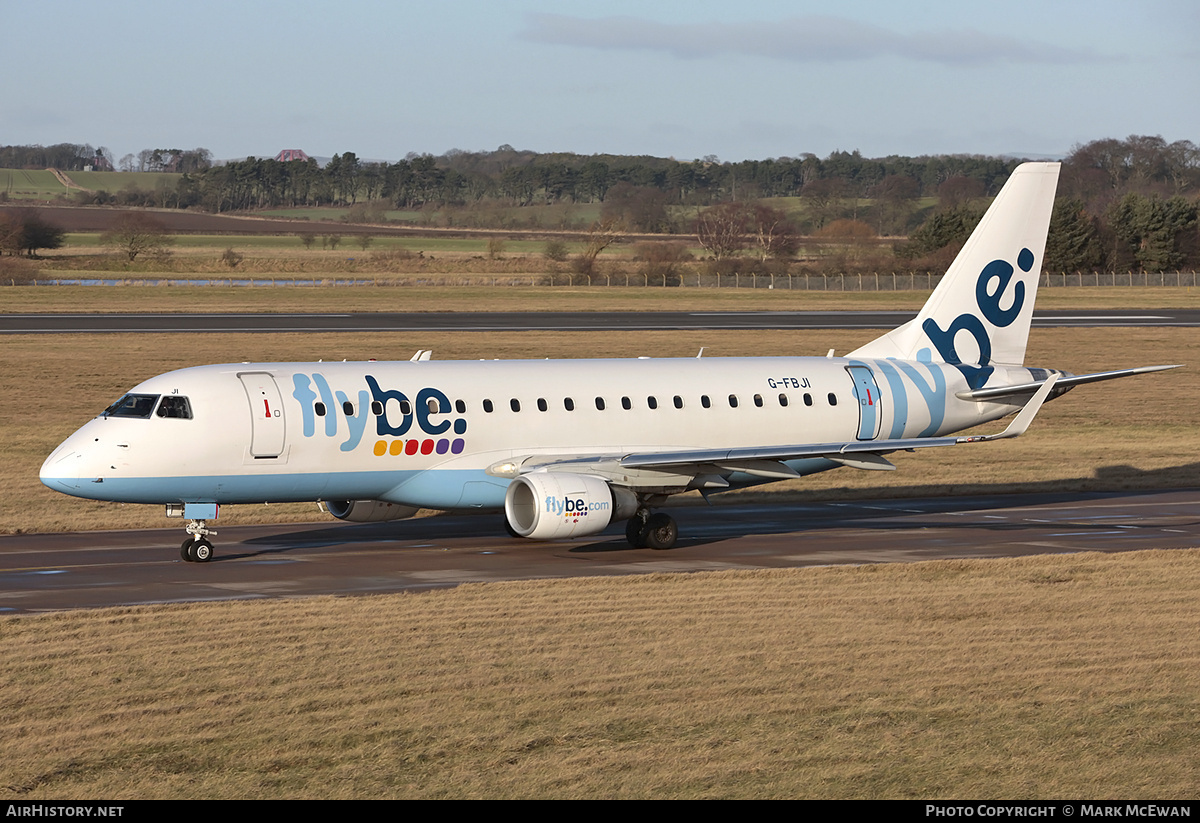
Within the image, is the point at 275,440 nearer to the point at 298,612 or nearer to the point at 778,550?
the point at 298,612

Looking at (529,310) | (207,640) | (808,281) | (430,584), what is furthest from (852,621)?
(808,281)

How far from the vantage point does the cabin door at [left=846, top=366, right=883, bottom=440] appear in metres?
35.8

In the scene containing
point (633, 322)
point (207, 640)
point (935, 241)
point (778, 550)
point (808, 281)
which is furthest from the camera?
point (935, 241)

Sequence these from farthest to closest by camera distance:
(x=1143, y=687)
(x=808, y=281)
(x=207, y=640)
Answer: (x=808, y=281)
(x=207, y=640)
(x=1143, y=687)

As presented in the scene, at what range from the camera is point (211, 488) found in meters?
29.3

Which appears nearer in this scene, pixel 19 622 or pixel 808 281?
pixel 19 622

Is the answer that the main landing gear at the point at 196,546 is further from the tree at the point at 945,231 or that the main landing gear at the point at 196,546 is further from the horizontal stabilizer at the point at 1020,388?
the tree at the point at 945,231

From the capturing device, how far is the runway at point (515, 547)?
27.3 m

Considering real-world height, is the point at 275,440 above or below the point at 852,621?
above

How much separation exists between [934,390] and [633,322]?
59.5 meters

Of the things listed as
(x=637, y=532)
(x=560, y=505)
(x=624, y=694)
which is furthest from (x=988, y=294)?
(x=624, y=694)

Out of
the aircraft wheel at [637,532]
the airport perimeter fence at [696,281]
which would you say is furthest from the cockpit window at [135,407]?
the airport perimeter fence at [696,281]

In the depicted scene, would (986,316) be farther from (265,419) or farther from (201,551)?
(201,551)

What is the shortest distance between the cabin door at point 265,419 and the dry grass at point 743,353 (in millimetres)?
7386
